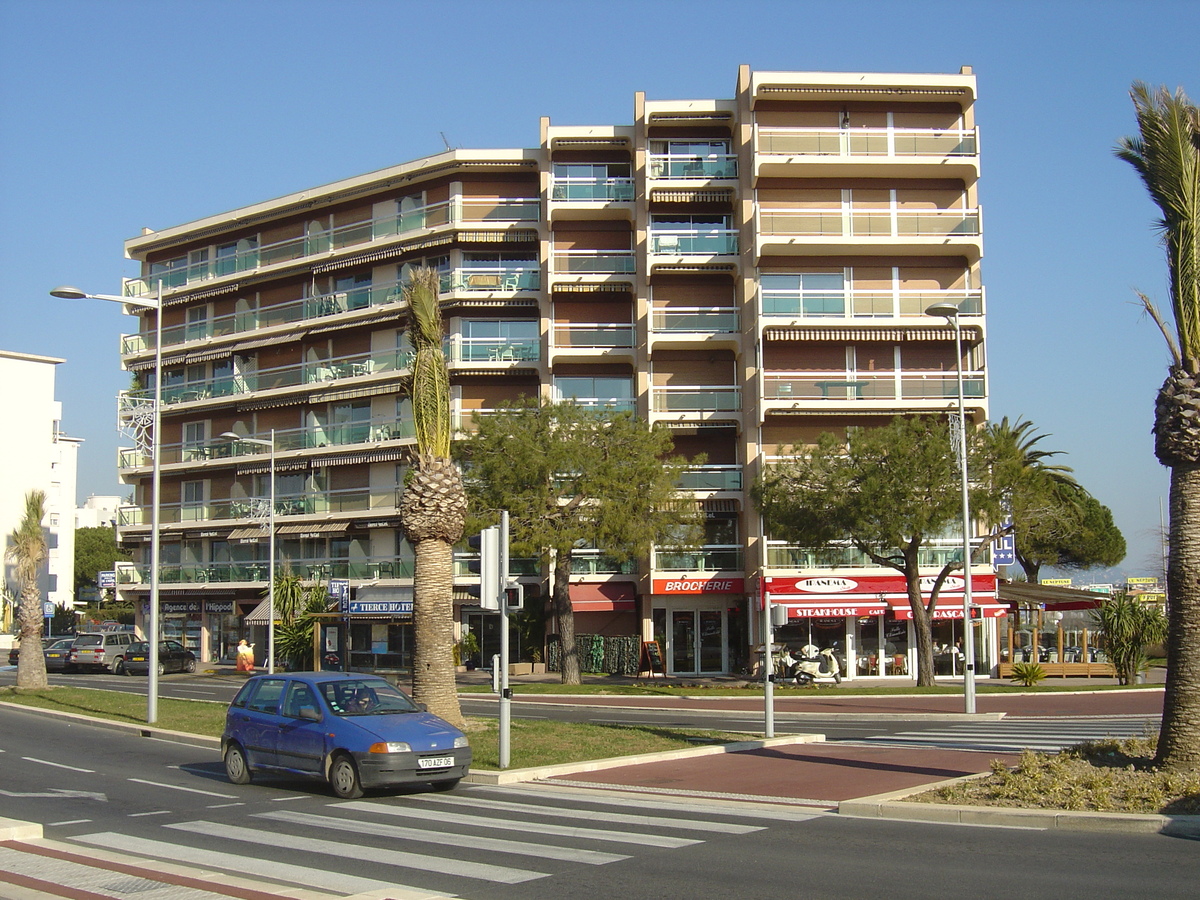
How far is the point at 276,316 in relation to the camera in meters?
56.2

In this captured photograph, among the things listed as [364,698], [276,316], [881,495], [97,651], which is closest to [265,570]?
[97,651]

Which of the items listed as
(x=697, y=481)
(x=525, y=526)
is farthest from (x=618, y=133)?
(x=525, y=526)

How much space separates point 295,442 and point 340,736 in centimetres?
4138

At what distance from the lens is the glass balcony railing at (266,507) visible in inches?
2029

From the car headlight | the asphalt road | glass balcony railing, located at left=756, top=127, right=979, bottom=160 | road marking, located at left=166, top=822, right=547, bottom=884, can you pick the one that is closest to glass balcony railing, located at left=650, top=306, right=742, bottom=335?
glass balcony railing, located at left=756, top=127, right=979, bottom=160

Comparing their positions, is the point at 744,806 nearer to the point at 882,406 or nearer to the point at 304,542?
the point at 882,406

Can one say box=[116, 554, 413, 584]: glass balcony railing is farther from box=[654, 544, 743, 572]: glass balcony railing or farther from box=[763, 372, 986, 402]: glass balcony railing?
box=[763, 372, 986, 402]: glass balcony railing

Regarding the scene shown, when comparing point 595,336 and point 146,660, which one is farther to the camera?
point 595,336

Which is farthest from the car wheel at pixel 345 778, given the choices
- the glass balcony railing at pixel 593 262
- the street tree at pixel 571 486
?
the glass balcony railing at pixel 593 262

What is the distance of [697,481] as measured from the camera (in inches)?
1779

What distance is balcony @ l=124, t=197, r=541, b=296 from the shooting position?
5050 cm

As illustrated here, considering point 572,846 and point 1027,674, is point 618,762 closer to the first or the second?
point 572,846

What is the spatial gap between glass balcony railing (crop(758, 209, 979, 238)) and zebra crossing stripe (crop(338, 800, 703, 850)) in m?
35.1

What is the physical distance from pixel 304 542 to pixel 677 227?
22392 millimetres
